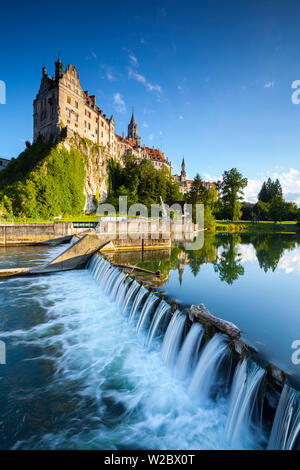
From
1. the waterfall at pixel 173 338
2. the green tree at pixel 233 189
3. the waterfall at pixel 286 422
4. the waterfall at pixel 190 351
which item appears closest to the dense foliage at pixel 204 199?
the green tree at pixel 233 189

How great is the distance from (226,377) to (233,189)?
80.8 meters

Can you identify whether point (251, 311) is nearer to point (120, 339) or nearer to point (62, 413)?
point (120, 339)

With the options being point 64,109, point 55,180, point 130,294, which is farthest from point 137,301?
point 64,109

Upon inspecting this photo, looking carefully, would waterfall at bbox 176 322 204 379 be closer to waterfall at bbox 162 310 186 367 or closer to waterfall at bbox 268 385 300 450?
waterfall at bbox 162 310 186 367

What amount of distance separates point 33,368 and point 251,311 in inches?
356

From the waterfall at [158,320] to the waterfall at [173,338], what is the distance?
21.5 inches

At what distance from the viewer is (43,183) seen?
118 feet

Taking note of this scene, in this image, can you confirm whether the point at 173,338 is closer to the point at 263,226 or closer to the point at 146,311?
the point at 146,311

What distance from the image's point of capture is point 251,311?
9922mm

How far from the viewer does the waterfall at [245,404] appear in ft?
13.3

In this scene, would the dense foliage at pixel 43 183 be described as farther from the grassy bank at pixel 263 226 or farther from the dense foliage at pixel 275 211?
the dense foliage at pixel 275 211

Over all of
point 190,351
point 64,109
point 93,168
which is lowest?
point 190,351

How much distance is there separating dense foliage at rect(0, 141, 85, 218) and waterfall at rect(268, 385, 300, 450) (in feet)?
120
